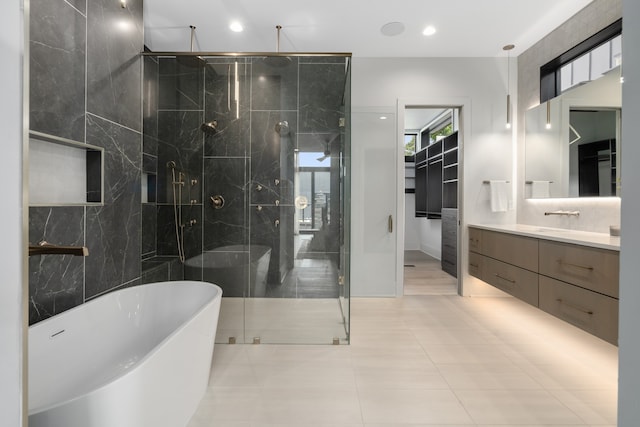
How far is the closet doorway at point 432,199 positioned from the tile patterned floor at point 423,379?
1151mm

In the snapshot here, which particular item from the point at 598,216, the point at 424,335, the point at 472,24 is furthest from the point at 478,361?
the point at 472,24

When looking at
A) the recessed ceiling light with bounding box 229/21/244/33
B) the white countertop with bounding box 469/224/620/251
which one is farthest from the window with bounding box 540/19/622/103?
the recessed ceiling light with bounding box 229/21/244/33

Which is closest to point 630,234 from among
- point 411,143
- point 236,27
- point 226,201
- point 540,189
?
point 226,201

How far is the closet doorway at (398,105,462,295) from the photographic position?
153 inches

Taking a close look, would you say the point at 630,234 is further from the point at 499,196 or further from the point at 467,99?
the point at 467,99

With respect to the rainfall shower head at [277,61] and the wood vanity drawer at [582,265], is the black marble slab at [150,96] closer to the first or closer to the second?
the rainfall shower head at [277,61]

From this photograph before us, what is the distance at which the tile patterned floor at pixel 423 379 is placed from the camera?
1497 millimetres

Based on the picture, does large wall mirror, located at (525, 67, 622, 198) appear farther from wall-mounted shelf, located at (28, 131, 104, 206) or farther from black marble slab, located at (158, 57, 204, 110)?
wall-mounted shelf, located at (28, 131, 104, 206)

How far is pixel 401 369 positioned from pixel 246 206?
1.71 meters

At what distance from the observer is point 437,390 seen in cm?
171

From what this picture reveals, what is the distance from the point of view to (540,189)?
9.97 feet

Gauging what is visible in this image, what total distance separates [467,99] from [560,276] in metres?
2.24

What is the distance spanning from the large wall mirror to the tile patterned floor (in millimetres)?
1320

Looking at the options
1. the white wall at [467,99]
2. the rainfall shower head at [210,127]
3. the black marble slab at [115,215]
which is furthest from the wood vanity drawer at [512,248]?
the black marble slab at [115,215]
